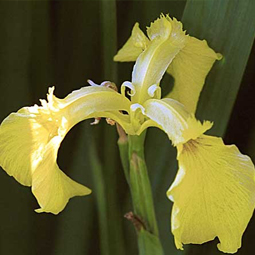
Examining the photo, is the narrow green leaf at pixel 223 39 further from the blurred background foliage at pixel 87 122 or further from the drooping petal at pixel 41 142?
the drooping petal at pixel 41 142

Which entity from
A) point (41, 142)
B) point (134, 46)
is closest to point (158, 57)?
point (134, 46)

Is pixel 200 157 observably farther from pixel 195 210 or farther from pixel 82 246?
pixel 82 246

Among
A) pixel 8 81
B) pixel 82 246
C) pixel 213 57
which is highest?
pixel 213 57

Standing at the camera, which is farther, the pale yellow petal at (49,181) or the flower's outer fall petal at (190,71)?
the flower's outer fall petal at (190,71)

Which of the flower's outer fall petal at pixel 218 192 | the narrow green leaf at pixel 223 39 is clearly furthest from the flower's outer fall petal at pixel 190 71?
the flower's outer fall petal at pixel 218 192

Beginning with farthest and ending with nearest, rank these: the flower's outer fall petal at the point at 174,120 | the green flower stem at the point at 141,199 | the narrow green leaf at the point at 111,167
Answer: the narrow green leaf at the point at 111,167, the green flower stem at the point at 141,199, the flower's outer fall petal at the point at 174,120

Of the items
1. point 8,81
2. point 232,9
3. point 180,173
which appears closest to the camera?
point 180,173

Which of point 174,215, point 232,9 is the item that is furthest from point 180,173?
point 232,9
